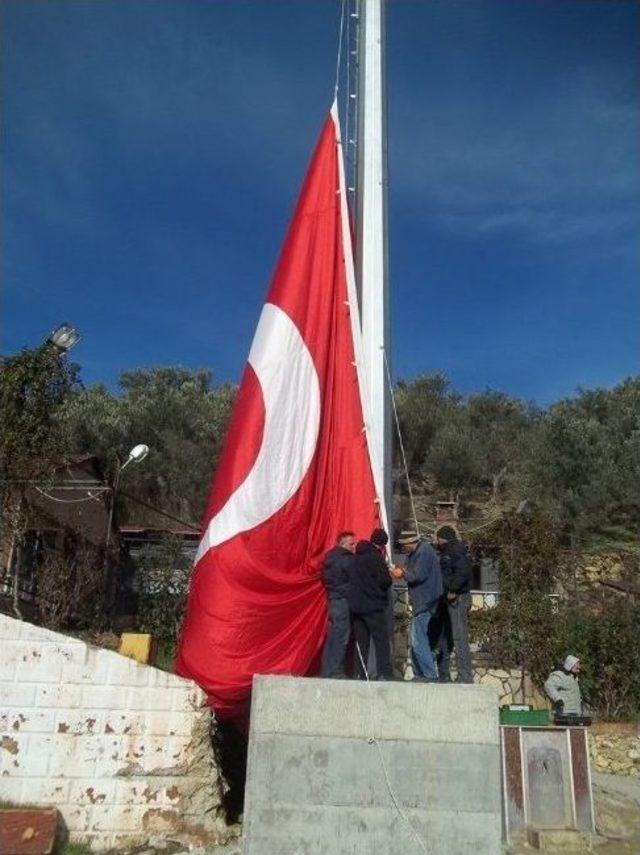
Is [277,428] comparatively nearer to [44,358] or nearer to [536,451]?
[44,358]

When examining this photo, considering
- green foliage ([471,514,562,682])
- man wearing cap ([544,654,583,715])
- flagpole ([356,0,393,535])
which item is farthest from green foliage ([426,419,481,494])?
flagpole ([356,0,393,535])

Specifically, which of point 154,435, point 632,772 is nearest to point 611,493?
point 632,772

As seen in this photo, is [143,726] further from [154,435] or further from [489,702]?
[154,435]

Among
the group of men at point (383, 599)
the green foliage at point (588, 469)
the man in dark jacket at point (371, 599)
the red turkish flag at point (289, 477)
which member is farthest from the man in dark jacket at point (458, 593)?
the green foliage at point (588, 469)

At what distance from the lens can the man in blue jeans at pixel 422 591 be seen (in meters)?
7.32

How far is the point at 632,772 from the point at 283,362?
336 inches

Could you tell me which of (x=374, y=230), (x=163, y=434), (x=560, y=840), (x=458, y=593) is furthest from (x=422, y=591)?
(x=163, y=434)

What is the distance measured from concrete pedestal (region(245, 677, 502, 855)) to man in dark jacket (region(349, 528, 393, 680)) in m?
1.09

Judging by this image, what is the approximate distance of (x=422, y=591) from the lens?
7.44 m

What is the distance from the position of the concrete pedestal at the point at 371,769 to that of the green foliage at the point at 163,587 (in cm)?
850

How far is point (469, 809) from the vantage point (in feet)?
19.5

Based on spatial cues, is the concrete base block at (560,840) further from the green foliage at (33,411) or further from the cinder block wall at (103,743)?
the green foliage at (33,411)

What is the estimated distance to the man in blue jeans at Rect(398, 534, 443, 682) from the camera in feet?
24.0

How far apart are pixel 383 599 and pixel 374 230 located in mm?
4477
